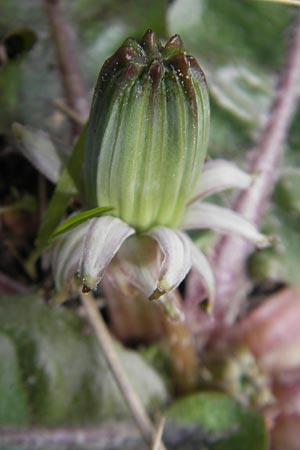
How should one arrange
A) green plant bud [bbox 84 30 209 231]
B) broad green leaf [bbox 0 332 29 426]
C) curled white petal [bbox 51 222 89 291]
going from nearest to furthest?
green plant bud [bbox 84 30 209 231]
curled white petal [bbox 51 222 89 291]
broad green leaf [bbox 0 332 29 426]

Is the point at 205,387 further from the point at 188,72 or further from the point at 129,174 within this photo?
the point at 188,72

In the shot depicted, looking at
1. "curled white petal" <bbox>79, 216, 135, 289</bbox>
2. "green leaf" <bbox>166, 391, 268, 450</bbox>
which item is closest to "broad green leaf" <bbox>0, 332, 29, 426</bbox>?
"green leaf" <bbox>166, 391, 268, 450</bbox>

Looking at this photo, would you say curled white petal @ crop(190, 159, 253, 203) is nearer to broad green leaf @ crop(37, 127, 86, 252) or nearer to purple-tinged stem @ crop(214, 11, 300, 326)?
broad green leaf @ crop(37, 127, 86, 252)

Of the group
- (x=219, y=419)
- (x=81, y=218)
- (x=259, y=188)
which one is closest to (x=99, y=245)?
(x=81, y=218)

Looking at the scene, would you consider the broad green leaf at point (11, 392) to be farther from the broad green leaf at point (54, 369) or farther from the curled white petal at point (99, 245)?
the curled white petal at point (99, 245)

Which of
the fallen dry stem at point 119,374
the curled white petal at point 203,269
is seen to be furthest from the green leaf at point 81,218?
the fallen dry stem at point 119,374
